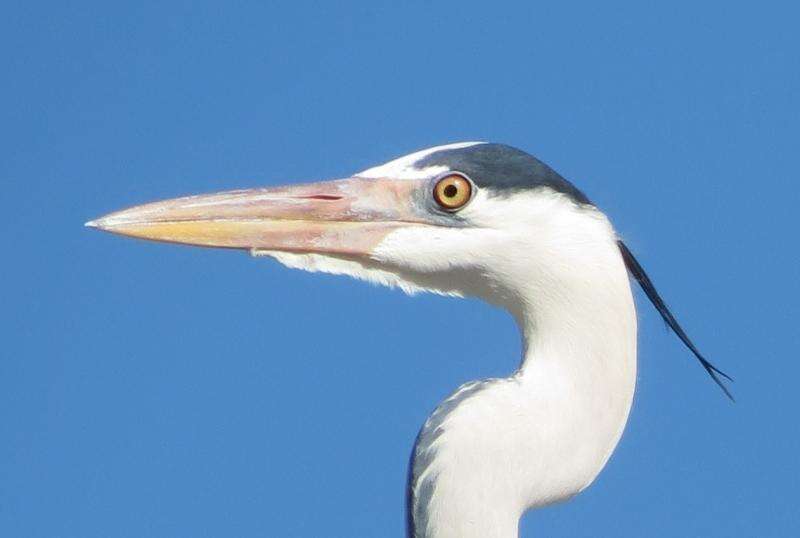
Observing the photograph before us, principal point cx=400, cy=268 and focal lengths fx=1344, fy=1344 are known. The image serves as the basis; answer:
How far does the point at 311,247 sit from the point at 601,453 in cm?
96

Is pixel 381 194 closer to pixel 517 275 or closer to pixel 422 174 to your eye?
pixel 422 174

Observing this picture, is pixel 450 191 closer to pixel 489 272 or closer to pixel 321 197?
pixel 489 272

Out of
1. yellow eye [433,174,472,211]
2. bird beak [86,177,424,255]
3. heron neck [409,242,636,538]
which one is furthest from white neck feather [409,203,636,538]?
bird beak [86,177,424,255]

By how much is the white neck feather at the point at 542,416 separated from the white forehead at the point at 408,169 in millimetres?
394

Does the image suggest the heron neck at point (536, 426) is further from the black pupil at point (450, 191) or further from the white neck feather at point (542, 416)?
the black pupil at point (450, 191)

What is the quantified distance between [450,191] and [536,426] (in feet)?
2.32

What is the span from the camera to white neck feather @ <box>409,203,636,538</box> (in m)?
3.21

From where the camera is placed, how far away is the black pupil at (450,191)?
3574 millimetres

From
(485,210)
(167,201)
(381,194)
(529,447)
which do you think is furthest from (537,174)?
(167,201)

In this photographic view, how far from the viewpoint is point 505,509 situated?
10.6ft

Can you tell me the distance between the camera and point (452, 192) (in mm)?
3578

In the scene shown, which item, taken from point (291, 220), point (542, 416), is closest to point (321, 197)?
point (291, 220)

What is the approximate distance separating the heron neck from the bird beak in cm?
53

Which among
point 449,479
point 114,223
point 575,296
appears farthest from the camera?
point 114,223
